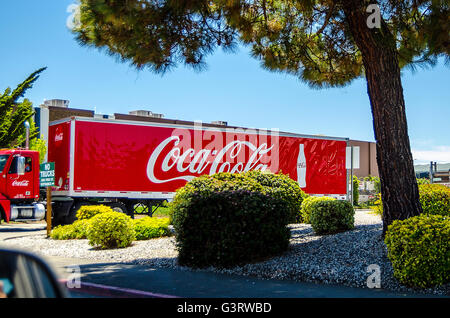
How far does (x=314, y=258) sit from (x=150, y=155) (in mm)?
11911

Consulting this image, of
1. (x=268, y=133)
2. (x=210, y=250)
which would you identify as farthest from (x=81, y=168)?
(x=210, y=250)

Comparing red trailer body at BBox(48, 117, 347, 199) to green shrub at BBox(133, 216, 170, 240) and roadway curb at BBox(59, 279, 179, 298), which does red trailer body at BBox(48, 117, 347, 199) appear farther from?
roadway curb at BBox(59, 279, 179, 298)

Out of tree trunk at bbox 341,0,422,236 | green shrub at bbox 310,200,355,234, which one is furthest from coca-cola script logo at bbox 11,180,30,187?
tree trunk at bbox 341,0,422,236

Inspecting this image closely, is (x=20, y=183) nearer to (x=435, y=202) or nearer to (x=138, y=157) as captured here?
(x=138, y=157)

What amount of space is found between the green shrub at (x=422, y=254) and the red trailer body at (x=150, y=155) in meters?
8.86

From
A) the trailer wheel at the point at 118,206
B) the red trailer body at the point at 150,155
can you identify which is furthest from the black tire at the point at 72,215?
the trailer wheel at the point at 118,206

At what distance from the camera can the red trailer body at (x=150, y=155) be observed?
62.0 feet

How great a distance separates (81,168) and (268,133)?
28.7 ft

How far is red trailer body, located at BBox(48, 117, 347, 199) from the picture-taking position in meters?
18.9

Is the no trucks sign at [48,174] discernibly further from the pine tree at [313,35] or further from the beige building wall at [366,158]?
the beige building wall at [366,158]

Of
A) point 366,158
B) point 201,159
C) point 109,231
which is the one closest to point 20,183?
point 201,159

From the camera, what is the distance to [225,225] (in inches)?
366
